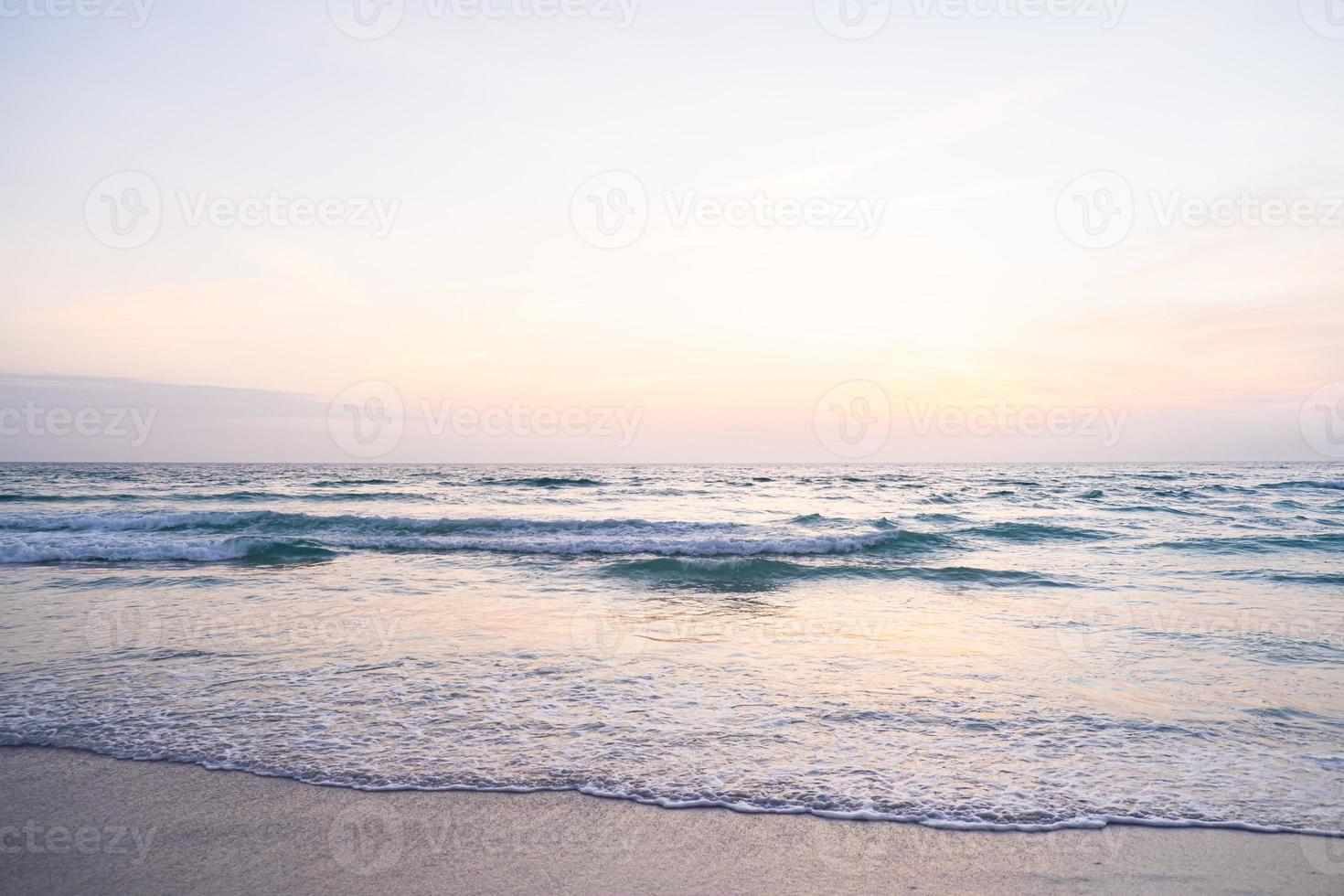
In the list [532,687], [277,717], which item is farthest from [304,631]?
[532,687]

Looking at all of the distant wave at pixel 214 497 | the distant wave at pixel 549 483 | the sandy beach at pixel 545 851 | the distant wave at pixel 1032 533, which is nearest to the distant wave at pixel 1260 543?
the distant wave at pixel 1032 533

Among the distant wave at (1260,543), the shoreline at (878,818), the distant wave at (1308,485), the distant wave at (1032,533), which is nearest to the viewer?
the shoreline at (878,818)

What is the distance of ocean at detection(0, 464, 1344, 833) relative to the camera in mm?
5195

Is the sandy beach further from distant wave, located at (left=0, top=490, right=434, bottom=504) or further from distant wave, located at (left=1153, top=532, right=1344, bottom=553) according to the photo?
distant wave, located at (left=0, top=490, right=434, bottom=504)

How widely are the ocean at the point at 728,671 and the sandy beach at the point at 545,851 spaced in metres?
0.25

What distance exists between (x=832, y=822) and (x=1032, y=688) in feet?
12.2

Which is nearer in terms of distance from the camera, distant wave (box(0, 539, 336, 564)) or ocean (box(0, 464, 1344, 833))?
ocean (box(0, 464, 1344, 833))

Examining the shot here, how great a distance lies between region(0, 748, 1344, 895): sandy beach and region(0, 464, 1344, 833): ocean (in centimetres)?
25

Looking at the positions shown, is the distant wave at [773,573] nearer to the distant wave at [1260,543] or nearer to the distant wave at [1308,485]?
the distant wave at [1260,543]

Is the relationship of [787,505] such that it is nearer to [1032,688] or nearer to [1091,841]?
[1032,688]

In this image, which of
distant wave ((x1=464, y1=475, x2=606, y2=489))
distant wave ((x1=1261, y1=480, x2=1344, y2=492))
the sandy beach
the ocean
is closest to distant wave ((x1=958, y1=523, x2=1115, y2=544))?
the ocean

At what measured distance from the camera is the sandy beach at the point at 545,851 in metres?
3.93

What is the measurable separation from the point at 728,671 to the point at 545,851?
3839mm

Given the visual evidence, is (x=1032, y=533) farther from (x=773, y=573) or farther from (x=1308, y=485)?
(x=1308, y=485)
